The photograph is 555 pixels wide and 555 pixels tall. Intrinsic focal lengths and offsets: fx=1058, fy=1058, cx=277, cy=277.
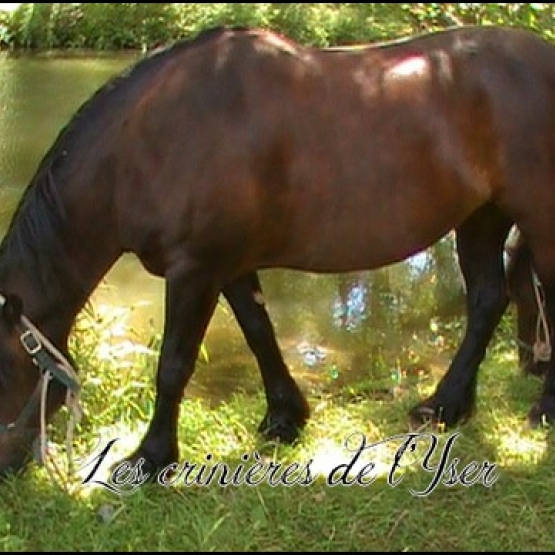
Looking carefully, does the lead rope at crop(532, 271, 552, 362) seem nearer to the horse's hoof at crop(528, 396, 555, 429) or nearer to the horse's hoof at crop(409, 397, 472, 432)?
the horse's hoof at crop(528, 396, 555, 429)

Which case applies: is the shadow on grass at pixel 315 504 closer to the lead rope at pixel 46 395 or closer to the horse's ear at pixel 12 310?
the lead rope at pixel 46 395

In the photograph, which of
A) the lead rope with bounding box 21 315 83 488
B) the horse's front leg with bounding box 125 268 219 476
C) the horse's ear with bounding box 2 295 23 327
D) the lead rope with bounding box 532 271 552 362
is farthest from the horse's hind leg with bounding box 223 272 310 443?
the lead rope with bounding box 532 271 552 362

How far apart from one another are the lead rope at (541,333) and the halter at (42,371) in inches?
70.4

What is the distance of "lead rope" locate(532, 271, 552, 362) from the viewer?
13.1ft

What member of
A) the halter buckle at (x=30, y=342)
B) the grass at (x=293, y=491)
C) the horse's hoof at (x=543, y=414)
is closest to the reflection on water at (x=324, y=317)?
the grass at (x=293, y=491)

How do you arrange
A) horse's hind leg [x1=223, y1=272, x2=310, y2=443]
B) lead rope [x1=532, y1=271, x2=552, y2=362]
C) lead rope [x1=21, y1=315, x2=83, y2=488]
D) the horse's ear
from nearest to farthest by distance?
1. the horse's ear
2. lead rope [x1=21, y1=315, x2=83, y2=488]
3. horse's hind leg [x1=223, y1=272, x2=310, y2=443]
4. lead rope [x1=532, y1=271, x2=552, y2=362]

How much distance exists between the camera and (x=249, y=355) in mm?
4922

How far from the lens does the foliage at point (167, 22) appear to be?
12609 mm

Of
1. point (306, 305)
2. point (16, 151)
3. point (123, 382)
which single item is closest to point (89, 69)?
point (16, 151)

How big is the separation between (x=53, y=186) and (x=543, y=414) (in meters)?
1.96

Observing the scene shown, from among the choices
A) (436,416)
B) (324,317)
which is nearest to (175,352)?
(436,416)

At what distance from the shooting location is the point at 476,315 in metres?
3.95

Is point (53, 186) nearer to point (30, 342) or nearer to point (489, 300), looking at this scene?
point (30, 342)

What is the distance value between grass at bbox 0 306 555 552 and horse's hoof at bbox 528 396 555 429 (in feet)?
0.18
